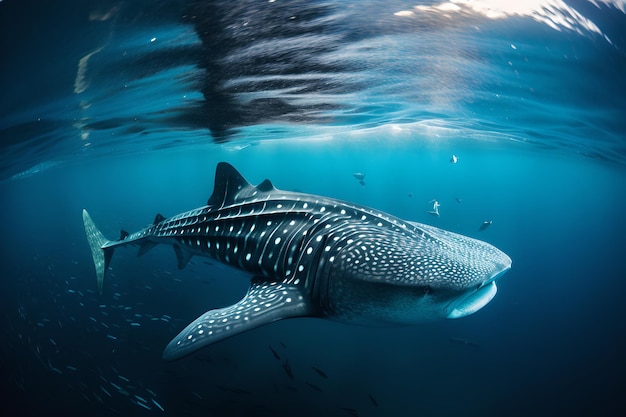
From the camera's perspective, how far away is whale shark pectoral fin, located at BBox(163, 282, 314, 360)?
2.97 m

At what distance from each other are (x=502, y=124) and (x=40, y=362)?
20.2 meters

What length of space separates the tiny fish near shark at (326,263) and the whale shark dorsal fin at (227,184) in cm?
2

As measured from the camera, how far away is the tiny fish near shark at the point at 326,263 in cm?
304

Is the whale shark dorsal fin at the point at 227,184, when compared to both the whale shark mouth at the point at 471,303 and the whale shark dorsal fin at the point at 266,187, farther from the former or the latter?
the whale shark mouth at the point at 471,303

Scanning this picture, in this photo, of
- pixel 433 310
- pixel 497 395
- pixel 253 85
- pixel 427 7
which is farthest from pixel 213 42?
pixel 497 395

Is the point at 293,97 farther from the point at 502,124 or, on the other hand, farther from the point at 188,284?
the point at 502,124

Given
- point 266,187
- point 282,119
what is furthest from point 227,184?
point 282,119

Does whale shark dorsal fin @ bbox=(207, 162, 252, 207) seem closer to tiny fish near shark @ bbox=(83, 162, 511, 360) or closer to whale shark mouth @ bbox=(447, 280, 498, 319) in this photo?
tiny fish near shark @ bbox=(83, 162, 511, 360)

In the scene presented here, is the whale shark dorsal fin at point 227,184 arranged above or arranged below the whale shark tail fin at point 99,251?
above

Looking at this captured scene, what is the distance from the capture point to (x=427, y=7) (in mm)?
5641

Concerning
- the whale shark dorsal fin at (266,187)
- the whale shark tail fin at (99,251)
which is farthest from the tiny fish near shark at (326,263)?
the whale shark tail fin at (99,251)

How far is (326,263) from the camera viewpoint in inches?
144

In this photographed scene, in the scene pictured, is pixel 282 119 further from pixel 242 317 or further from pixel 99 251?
pixel 242 317

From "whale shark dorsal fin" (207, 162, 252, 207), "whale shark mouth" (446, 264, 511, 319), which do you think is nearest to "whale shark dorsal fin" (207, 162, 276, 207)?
"whale shark dorsal fin" (207, 162, 252, 207)
